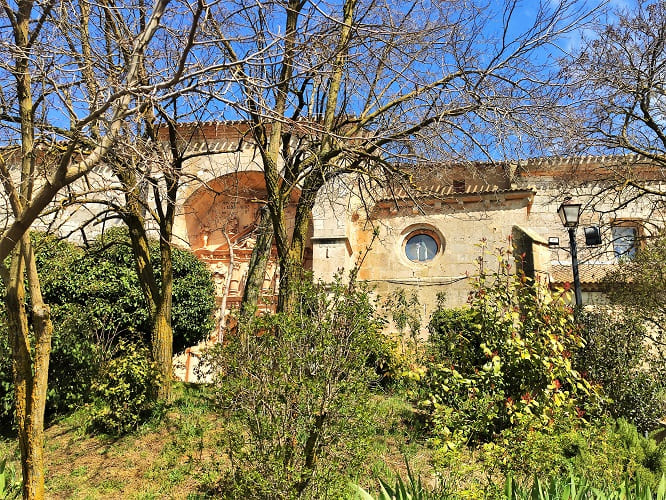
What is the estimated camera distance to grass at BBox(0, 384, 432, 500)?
6691 millimetres

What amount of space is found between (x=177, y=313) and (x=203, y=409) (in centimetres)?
311

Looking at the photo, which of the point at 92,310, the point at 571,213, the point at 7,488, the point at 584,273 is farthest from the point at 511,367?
the point at 584,273

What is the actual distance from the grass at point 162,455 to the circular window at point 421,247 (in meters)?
7.30

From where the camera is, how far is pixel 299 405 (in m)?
4.79

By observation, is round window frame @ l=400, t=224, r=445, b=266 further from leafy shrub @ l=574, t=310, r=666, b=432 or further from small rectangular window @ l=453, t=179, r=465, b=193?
leafy shrub @ l=574, t=310, r=666, b=432

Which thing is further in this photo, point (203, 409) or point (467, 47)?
point (203, 409)

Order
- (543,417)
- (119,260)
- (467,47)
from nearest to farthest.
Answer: (543,417), (467,47), (119,260)

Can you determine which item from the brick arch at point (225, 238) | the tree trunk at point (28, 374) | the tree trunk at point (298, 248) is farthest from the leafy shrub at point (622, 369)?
the brick arch at point (225, 238)

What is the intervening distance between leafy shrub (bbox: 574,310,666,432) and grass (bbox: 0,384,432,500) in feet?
9.44

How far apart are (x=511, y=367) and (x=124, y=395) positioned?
5.47m

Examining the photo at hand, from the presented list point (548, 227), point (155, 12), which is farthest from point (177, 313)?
point (548, 227)

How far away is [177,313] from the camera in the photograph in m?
11.6

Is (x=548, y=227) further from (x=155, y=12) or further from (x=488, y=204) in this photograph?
(x=155, y=12)

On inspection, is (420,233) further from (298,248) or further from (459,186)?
(298,248)
